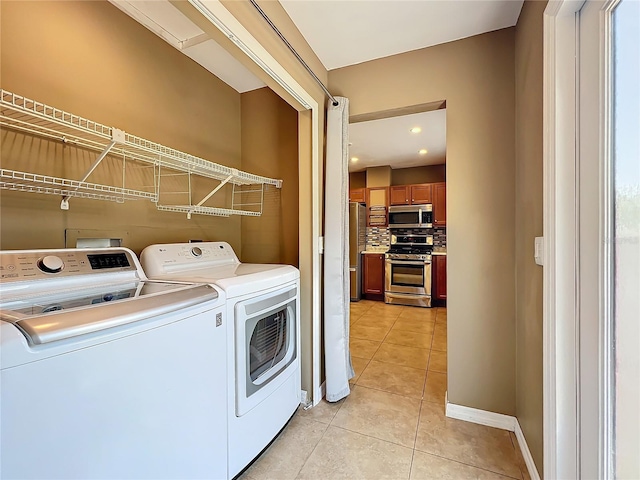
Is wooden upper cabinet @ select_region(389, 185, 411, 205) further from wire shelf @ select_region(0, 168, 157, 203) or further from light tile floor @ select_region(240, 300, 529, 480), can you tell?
wire shelf @ select_region(0, 168, 157, 203)

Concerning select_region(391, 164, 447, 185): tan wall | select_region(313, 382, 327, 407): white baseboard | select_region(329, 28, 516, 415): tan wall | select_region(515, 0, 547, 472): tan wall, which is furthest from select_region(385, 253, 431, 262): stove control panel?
select_region(313, 382, 327, 407): white baseboard

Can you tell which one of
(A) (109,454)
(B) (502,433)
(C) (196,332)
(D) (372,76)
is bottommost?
(B) (502,433)

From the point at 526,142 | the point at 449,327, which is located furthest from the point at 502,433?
the point at 526,142

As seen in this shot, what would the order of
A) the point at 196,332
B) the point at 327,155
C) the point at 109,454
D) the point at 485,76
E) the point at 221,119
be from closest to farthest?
the point at 109,454 → the point at 196,332 → the point at 485,76 → the point at 327,155 → the point at 221,119

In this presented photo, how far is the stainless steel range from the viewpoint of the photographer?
463 centimetres

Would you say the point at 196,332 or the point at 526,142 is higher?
the point at 526,142

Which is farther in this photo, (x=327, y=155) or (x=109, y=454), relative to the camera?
(x=327, y=155)

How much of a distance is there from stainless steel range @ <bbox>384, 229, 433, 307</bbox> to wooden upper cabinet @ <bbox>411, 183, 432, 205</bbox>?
1.76 feet

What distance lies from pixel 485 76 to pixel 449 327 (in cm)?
161

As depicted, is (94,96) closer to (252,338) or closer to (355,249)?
(252,338)

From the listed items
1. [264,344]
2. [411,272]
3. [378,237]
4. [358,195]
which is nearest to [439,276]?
[411,272]

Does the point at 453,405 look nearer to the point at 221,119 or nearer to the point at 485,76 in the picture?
the point at 485,76

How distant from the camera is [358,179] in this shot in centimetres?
575

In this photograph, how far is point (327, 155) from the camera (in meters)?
2.00
